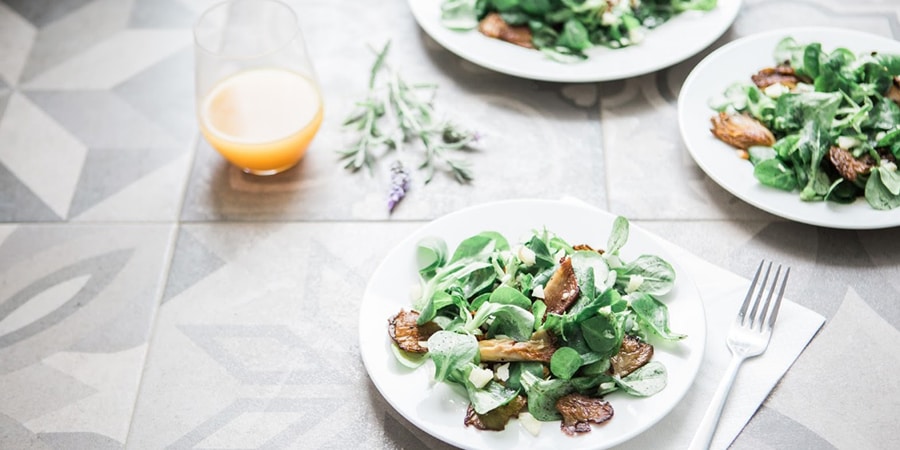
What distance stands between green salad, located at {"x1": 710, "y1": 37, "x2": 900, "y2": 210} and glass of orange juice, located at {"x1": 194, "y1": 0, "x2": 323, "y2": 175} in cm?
61

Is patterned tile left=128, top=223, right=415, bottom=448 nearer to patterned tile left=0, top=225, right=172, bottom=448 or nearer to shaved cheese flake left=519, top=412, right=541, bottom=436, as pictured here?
patterned tile left=0, top=225, right=172, bottom=448

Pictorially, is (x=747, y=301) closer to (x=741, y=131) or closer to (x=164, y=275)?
(x=741, y=131)

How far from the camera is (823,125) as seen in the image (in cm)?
119

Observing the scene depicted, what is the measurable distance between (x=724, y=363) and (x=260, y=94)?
2.49ft

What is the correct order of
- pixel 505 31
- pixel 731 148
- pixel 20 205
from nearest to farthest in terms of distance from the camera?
pixel 731 148 → pixel 20 205 → pixel 505 31

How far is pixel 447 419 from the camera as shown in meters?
0.95

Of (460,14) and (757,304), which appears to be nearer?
(757,304)

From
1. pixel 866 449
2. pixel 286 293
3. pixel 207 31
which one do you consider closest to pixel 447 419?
pixel 286 293

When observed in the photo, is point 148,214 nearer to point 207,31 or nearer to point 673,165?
point 207,31

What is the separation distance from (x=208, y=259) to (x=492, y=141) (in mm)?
467

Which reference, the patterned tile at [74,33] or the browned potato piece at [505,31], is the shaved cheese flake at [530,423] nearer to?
the browned potato piece at [505,31]

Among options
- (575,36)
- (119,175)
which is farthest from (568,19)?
(119,175)

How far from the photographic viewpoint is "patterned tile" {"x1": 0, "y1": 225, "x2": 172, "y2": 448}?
108 centimetres

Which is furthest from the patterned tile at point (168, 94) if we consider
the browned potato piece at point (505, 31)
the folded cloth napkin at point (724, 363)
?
the folded cloth napkin at point (724, 363)
